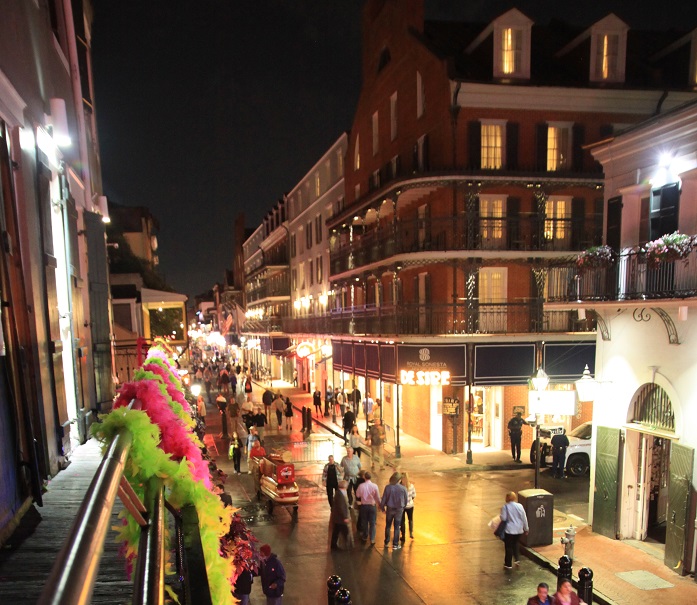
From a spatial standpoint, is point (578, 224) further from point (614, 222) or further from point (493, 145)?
point (614, 222)

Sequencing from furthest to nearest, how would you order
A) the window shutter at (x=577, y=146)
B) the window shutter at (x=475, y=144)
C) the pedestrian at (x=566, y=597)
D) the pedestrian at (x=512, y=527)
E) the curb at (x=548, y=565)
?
the window shutter at (x=577, y=146)
the window shutter at (x=475, y=144)
the pedestrian at (x=512, y=527)
the curb at (x=548, y=565)
the pedestrian at (x=566, y=597)

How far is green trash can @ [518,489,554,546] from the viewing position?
38.8 feet

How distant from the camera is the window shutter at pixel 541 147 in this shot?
2019 cm

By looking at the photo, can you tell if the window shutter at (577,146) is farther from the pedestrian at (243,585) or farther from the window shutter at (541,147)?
the pedestrian at (243,585)

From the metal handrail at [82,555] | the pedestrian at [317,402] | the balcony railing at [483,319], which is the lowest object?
the pedestrian at [317,402]

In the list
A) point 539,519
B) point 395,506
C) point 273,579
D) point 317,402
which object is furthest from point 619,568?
point 317,402

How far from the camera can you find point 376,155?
26625 millimetres

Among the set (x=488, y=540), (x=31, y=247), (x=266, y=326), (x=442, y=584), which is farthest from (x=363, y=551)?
(x=266, y=326)

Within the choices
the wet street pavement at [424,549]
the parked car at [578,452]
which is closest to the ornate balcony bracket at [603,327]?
the wet street pavement at [424,549]

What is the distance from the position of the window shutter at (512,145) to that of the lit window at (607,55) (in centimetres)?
403

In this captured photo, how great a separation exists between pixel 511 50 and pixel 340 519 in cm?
1772

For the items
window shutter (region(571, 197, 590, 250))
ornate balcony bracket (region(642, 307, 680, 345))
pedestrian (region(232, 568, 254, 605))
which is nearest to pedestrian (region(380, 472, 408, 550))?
pedestrian (region(232, 568, 254, 605))

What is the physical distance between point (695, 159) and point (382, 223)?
17.2 meters

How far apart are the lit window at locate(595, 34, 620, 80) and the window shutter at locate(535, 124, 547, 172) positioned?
312cm
